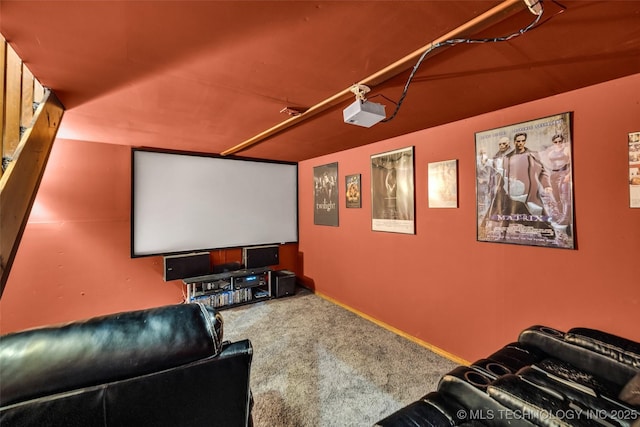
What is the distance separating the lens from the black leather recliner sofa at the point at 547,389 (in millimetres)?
987

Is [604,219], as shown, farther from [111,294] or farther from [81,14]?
[111,294]

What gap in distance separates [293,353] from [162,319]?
1956 mm

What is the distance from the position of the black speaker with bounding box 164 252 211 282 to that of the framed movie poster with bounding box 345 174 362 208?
2146 mm

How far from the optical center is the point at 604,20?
1119 mm

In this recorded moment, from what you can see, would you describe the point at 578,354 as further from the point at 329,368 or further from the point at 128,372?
the point at 128,372

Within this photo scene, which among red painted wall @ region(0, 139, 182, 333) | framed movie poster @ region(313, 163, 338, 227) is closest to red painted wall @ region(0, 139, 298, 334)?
red painted wall @ region(0, 139, 182, 333)

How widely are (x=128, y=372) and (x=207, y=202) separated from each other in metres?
3.27

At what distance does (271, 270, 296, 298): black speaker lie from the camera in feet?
13.6

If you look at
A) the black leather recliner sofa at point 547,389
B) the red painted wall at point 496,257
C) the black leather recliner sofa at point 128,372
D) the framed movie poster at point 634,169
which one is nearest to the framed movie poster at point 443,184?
the red painted wall at point 496,257

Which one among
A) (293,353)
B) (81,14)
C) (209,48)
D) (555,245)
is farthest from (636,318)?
(81,14)

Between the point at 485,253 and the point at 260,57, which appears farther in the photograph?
the point at 485,253

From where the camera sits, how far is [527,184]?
1979 mm

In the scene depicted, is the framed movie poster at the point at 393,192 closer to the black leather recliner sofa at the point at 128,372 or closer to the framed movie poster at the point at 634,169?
the framed movie poster at the point at 634,169

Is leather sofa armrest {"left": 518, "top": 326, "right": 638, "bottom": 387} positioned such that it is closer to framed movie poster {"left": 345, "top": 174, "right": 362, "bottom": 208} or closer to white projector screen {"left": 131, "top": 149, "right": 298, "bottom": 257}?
framed movie poster {"left": 345, "top": 174, "right": 362, "bottom": 208}
